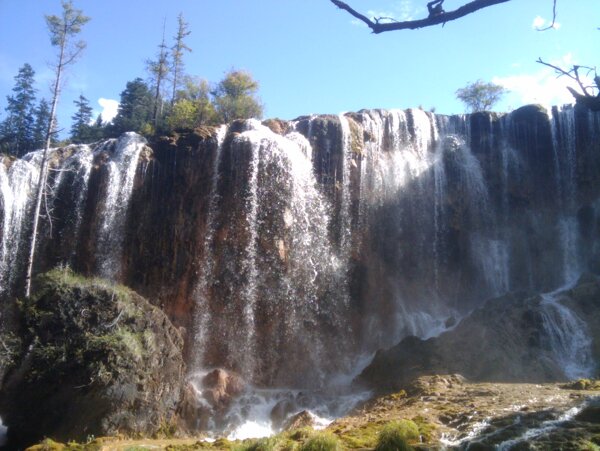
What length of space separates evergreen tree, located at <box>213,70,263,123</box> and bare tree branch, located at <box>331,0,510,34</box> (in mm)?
30931

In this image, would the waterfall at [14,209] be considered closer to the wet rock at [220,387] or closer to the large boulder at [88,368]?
the large boulder at [88,368]

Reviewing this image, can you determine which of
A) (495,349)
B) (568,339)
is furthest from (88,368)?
(568,339)

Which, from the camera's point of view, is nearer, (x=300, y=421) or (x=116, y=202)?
(x=300, y=421)

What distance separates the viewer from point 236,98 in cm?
3881

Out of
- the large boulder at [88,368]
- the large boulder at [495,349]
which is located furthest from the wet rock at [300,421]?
the large boulder at [88,368]

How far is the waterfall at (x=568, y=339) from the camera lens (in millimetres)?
16828

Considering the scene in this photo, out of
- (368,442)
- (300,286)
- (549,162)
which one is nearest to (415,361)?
(300,286)

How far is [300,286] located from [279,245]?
1723 millimetres

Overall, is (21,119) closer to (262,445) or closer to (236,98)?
(236,98)

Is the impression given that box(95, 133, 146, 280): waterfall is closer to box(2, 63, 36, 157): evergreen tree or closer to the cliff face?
the cliff face

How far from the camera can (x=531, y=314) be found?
1794 cm

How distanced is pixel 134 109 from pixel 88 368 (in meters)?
31.0

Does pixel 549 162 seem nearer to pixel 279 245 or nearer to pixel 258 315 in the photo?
pixel 279 245

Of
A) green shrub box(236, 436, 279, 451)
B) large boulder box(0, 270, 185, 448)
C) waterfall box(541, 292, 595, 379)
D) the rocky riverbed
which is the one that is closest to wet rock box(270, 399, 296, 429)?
the rocky riverbed
